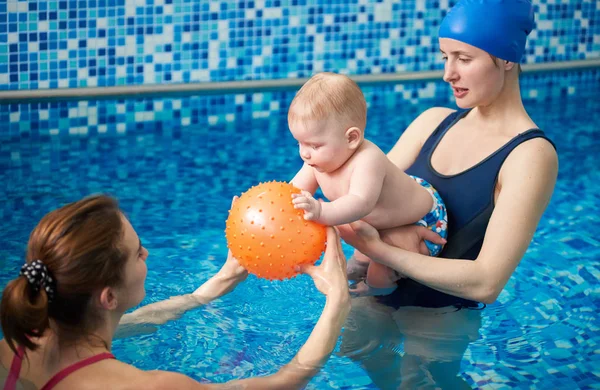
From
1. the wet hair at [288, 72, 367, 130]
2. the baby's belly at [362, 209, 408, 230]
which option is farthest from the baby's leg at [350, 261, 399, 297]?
the wet hair at [288, 72, 367, 130]

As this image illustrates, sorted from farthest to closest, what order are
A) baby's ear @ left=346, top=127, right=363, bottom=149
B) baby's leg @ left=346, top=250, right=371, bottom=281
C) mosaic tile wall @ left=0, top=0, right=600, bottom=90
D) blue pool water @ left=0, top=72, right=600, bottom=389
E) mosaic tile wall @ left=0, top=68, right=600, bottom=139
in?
mosaic tile wall @ left=0, top=0, right=600, bottom=90 → mosaic tile wall @ left=0, top=68, right=600, bottom=139 → blue pool water @ left=0, top=72, right=600, bottom=389 → baby's leg @ left=346, top=250, right=371, bottom=281 → baby's ear @ left=346, top=127, right=363, bottom=149

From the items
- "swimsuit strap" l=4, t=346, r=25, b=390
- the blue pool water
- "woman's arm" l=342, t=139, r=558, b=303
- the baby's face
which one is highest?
the baby's face

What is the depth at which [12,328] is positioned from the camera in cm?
222

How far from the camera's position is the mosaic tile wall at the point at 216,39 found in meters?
8.31

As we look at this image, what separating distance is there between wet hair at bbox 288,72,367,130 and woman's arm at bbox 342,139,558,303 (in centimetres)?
42

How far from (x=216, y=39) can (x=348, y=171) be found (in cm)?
611

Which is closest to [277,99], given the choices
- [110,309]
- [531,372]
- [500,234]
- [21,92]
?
[21,92]

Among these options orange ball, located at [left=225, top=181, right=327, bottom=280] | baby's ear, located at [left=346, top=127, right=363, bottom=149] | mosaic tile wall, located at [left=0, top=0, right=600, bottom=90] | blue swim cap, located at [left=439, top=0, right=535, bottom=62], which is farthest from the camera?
mosaic tile wall, located at [left=0, top=0, right=600, bottom=90]

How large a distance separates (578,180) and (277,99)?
3345mm

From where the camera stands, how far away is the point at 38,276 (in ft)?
7.36

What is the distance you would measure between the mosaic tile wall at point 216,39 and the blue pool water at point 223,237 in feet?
1.29

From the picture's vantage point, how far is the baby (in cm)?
293

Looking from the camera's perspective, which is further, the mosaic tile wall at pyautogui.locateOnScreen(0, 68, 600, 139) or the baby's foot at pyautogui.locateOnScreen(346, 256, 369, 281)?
the mosaic tile wall at pyautogui.locateOnScreen(0, 68, 600, 139)

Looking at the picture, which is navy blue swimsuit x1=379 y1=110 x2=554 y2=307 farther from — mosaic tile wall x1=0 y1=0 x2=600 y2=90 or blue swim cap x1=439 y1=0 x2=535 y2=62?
mosaic tile wall x1=0 y1=0 x2=600 y2=90
